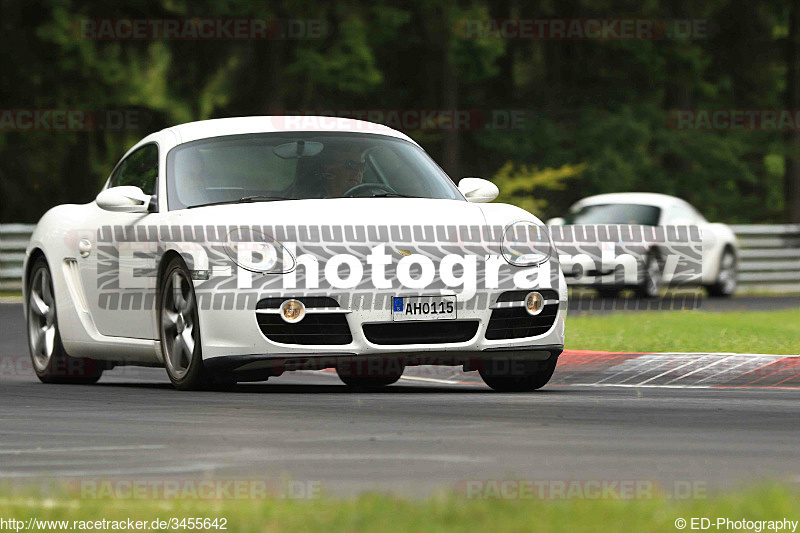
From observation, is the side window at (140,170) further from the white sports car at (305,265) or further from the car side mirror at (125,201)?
the car side mirror at (125,201)

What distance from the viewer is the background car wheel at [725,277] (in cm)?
2725

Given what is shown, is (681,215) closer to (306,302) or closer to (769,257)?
(769,257)

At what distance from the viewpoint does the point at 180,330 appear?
1016 cm

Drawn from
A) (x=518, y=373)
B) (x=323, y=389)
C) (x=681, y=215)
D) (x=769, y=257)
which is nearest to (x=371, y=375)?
(x=323, y=389)

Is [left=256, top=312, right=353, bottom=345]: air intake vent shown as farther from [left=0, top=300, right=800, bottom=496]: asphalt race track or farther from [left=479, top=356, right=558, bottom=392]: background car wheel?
[left=479, top=356, right=558, bottom=392]: background car wheel

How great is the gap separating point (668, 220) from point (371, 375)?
15.5 meters

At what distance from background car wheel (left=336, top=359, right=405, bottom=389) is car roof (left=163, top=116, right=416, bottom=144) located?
1526mm

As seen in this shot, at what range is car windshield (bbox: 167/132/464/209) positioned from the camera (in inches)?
420

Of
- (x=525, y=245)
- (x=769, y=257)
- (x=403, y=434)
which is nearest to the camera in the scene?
(x=403, y=434)

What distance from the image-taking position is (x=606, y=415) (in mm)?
8969

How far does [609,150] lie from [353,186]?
32656 millimetres

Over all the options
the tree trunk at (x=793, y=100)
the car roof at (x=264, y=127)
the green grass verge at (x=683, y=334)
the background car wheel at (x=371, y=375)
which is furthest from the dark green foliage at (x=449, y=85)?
the background car wheel at (x=371, y=375)

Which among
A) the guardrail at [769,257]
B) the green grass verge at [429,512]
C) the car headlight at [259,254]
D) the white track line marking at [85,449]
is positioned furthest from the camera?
the guardrail at [769,257]

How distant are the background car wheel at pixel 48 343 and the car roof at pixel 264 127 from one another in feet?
4.75
